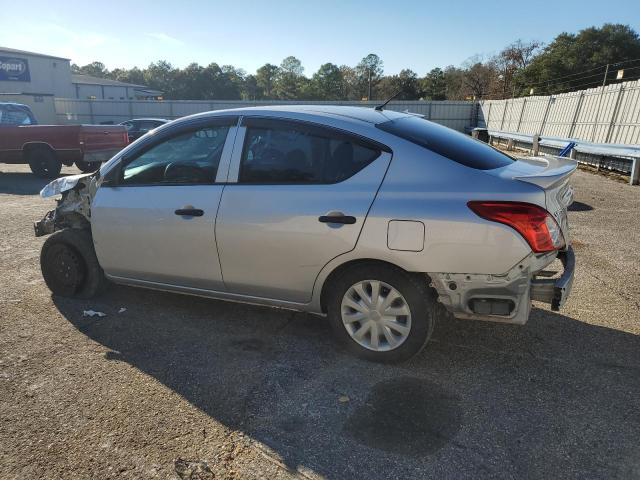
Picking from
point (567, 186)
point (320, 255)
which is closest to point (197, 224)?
point (320, 255)

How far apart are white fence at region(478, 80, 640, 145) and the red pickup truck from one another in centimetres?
1449

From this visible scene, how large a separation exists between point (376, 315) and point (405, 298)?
0.25 metres

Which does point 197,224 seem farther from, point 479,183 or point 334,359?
point 479,183

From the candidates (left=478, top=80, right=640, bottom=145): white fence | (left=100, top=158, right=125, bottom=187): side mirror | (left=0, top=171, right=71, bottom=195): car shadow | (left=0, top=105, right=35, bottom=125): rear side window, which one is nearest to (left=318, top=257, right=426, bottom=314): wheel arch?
(left=100, top=158, right=125, bottom=187): side mirror

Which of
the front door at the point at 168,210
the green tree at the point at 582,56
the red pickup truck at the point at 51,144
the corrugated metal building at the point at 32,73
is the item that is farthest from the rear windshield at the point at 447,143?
the corrugated metal building at the point at 32,73

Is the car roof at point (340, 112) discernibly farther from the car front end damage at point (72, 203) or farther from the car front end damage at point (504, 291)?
the car front end damage at point (72, 203)

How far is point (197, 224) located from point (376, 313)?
1.50m

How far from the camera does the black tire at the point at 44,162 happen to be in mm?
12266

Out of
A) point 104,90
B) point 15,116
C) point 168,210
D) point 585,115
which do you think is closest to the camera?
point 168,210

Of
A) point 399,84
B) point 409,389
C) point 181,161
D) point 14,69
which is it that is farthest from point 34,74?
point 409,389

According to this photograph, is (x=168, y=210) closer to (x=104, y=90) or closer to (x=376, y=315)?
(x=376, y=315)

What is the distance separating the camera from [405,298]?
3.02 metres

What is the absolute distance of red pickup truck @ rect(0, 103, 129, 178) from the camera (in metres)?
12.0

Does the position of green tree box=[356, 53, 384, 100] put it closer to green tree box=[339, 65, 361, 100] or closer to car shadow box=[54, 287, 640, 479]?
green tree box=[339, 65, 361, 100]
